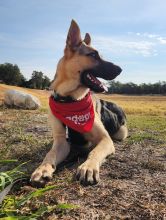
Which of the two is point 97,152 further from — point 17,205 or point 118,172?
point 17,205

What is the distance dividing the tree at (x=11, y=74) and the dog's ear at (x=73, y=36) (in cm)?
5284

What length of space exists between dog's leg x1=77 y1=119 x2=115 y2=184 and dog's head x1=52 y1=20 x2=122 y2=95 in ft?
2.09

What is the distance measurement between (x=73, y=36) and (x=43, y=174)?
2.68 meters

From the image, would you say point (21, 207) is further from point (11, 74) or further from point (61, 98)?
point (11, 74)

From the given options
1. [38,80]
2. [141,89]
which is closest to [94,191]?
[38,80]

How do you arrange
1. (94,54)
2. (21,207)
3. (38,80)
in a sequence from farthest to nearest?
(38,80), (94,54), (21,207)

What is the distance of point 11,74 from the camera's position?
2295 inches

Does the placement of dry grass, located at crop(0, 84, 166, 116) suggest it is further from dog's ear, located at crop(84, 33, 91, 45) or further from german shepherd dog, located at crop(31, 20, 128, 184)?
german shepherd dog, located at crop(31, 20, 128, 184)

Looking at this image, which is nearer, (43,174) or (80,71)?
(43,174)

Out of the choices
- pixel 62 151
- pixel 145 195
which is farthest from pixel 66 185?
pixel 62 151

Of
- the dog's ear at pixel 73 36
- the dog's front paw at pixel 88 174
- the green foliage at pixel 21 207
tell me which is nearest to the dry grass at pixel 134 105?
the dog's ear at pixel 73 36

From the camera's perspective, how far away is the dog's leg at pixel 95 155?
3811 mm

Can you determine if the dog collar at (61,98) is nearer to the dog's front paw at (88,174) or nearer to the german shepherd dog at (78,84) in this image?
the german shepherd dog at (78,84)

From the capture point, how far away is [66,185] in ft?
12.1
